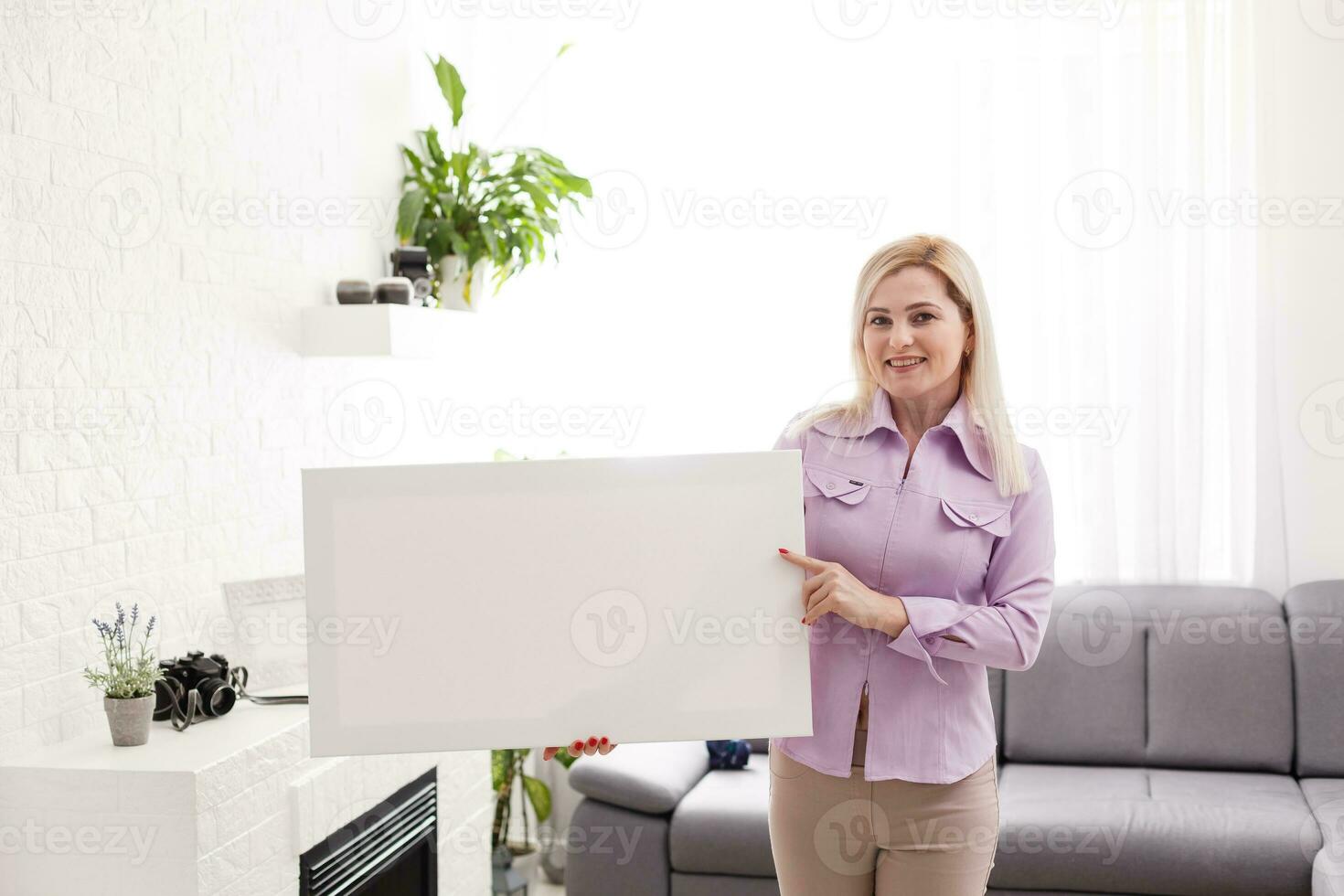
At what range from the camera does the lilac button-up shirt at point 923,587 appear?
64.1 inches

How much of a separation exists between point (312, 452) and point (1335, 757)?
288 centimetres

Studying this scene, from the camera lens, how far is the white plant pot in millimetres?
Answer: 3338

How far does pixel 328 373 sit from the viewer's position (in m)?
3.08

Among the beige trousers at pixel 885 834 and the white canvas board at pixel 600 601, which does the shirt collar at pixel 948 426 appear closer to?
the white canvas board at pixel 600 601

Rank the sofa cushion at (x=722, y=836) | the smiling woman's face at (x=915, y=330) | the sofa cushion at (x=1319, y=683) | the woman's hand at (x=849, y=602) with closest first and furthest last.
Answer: the woman's hand at (x=849, y=602) → the smiling woman's face at (x=915, y=330) → the sofa cushion at (x=722, y=836) → the sofa cushion at (x=1319, y=683)

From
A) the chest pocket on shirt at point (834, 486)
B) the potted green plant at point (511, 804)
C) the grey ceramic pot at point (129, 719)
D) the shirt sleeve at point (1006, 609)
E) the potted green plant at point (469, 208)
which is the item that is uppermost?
the potted green plant at point (469, 208)

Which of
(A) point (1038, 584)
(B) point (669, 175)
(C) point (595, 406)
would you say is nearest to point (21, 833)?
(A) point (1038, 584)

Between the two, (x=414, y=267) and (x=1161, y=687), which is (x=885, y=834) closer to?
(x=1161, y=687)

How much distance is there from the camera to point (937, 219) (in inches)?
148

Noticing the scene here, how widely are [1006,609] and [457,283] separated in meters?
Answer: 2.16

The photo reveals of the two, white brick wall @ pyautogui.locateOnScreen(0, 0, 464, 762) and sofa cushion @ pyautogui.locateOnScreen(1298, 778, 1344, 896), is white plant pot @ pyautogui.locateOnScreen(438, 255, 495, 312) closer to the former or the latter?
white brick wall @ pyautogui.locateOnScreen(0, 0, 464, 762)

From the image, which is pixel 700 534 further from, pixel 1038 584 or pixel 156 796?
pixel 156 796

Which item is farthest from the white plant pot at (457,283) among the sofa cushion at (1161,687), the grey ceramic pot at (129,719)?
the sofa cushion at (1161,687)

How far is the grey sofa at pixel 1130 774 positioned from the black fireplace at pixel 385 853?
1.40 ft
